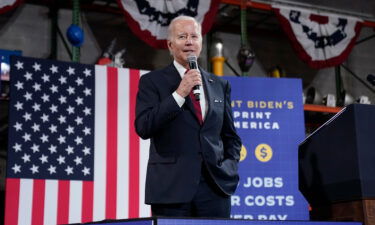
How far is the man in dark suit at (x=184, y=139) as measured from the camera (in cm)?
169

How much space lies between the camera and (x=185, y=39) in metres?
1.83

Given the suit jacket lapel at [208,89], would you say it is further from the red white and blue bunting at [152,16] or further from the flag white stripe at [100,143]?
the red white and blue bunting at [152,16]

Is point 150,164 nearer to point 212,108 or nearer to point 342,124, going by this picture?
point 212,108

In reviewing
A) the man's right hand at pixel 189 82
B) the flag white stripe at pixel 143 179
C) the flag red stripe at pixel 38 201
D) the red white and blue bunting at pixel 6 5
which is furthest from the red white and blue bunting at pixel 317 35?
the man's right hand at pixel 189 82

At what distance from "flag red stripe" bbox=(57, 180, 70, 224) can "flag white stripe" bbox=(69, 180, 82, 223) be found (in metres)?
0.03

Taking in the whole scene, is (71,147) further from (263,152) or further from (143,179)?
(263,152)

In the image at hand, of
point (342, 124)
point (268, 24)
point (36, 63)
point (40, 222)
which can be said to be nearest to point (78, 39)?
point (36, 63)

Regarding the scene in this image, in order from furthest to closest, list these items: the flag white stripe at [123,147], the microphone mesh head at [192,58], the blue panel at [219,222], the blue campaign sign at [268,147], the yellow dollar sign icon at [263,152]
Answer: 1. the yellow dollar sign icon at [263,152]
2. the blue campaign sign at [268,147]
3. the flag white stripe at [123,147]
4. the microphone mesh head at [192,58]
5. the blue panel at [219,222]

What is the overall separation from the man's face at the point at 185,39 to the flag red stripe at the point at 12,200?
8.32 ft

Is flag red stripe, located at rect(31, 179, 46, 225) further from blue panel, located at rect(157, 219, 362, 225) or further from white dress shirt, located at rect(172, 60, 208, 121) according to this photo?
blue panel, located at rect(157, 219, 362, 225)

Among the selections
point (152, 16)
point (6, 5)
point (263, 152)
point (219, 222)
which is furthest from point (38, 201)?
point (219, 222)

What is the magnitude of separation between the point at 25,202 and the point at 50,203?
7.2 inches

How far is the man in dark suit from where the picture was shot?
1.69m

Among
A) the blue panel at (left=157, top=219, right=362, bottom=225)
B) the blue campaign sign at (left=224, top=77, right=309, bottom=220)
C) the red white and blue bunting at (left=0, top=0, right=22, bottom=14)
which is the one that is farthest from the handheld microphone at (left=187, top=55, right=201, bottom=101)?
the red white and blue bunting at (left=0, top=0, right=22, bottom=14)
